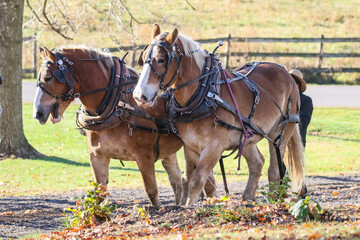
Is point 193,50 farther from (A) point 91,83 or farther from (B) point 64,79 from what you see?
(B) point 64,79

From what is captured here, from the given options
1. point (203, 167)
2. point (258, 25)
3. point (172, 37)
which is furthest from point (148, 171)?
point (258, 25)

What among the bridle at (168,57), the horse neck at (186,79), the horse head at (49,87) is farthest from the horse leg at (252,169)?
the horse head at (49,87)

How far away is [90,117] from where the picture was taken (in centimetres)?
667

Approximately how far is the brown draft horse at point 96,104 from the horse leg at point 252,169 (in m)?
1.12

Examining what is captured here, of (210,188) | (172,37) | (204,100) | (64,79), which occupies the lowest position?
(210,188)

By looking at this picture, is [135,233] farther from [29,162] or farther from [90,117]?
[29,162]

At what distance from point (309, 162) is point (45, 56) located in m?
8.87

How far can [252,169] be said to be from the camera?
769 centimetres

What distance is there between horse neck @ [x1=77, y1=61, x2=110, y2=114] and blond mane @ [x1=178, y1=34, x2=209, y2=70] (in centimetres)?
106

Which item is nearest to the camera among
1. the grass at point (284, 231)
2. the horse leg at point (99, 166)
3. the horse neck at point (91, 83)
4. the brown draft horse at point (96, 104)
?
the grass at point (284, 231)

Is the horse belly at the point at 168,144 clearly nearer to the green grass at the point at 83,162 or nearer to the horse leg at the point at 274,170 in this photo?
the horse leg at the point at 274,170

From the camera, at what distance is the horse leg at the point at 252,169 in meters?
7.54

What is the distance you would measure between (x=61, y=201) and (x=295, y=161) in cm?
382

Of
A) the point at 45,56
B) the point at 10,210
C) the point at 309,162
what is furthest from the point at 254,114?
the point at 309,162
